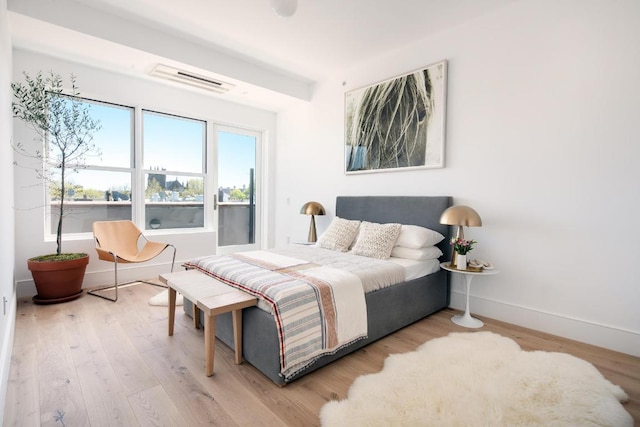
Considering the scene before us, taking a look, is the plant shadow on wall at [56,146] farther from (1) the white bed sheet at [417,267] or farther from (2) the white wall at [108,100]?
(1) the white bed sheet at [417,267]

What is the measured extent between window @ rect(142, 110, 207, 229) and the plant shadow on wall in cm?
69

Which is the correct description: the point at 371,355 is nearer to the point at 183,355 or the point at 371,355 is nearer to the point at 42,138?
the point at 183,355

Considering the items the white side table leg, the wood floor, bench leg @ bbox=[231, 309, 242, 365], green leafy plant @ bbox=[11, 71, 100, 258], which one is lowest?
the wood floor

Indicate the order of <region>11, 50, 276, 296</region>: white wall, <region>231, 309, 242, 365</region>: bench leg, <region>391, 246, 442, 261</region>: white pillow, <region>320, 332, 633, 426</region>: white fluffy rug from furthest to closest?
<region>11, 50, 276, 296</region>: white wall, <region>391, 246, 442, 261</region>: white pillow, <region>231, 309, 242, 365</region>: bench leg, <region>320, 332, 633, 426</region>: white fluffy rug

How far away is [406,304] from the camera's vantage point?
2713 mm

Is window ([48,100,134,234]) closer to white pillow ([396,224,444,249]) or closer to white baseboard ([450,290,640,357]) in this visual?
white pillow ([396,224,444,249])

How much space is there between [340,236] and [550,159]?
6.68 ft

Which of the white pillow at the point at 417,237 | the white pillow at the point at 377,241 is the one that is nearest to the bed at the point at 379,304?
the white pillow at the point at 417,237

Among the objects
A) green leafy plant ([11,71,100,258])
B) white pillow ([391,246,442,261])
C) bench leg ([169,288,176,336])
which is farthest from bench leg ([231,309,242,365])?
green leafy plant ([11,71,100,258])

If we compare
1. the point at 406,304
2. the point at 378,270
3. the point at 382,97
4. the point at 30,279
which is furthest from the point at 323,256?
the point at 30,279

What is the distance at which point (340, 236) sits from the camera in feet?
11.4

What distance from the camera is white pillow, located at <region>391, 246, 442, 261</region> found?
9.86 feet

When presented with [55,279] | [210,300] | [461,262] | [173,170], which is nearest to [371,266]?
[461,262]

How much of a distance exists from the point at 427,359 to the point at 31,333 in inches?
120
